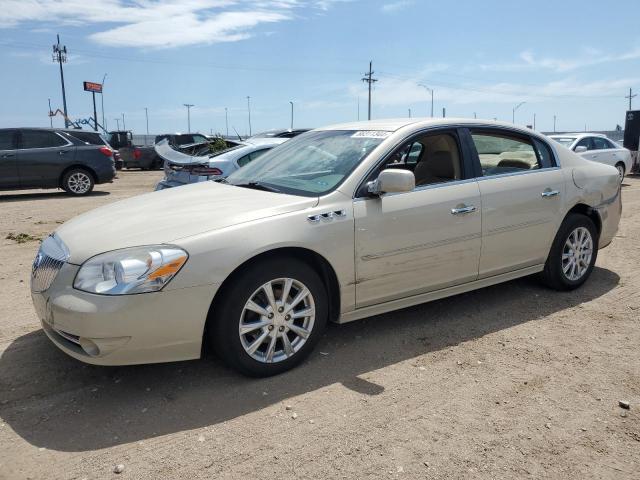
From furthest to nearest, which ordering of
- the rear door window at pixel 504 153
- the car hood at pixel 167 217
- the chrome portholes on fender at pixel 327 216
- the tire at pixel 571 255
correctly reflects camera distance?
the tire at pixel 571 255
the rear door window at pixel 504 153
the chrome portholes on fender at pixel 327 216
the car hood at pixel 167 217

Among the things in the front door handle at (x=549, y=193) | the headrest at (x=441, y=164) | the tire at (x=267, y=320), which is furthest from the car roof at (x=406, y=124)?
the tire at (x=267, y=320)

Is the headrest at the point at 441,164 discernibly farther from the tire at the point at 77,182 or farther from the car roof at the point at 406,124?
the tire at the point at 77,182

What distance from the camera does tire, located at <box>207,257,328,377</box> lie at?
3145 mm

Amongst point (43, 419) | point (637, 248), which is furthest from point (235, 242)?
point (637, 248)

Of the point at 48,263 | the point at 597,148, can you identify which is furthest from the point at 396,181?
the point at 597,148

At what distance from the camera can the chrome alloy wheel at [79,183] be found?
13086mm

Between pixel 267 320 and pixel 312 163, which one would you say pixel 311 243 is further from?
pixel 312 163

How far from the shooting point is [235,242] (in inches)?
122

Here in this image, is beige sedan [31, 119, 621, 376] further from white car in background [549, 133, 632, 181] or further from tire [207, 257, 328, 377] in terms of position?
white car in background [549, 133, 632, 181]

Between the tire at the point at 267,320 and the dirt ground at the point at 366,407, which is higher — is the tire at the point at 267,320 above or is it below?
above

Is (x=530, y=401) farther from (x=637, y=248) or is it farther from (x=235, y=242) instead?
(x=637, y=248)

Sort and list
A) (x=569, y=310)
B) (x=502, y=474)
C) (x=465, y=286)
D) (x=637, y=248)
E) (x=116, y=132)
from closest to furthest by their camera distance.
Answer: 1. (x=502, y=474)
2. (x=465, y=286)
3. (x=569, y=310)
4. (x=637, y=248)
5. (x=116, y=132)

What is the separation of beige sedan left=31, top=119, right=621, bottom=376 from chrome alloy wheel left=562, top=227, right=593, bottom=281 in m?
0.02

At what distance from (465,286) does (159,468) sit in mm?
2637
